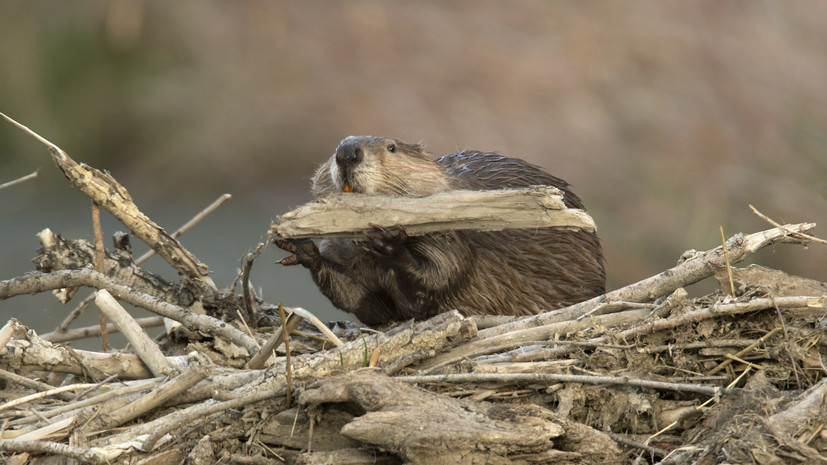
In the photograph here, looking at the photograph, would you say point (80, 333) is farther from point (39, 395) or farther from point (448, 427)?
point (448, 427)

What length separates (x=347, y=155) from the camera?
2375 mm

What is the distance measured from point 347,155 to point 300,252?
0.37 meters

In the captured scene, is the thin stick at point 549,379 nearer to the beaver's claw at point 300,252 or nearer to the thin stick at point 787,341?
the thin stick at point 787,341

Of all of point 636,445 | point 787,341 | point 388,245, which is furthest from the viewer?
point 388,245

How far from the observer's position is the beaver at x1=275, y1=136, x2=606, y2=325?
2.45 m

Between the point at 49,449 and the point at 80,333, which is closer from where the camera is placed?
the point at 49,449

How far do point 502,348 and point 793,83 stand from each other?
512 cm

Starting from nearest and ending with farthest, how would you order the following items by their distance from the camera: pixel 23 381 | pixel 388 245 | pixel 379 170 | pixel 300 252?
1. pixel 23 381
2. pixel 388 245
3. pixel 379 170
4. pixel 300 252

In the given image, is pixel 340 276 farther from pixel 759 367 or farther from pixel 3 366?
pixel 759 367

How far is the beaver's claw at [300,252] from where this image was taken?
2.58 metres

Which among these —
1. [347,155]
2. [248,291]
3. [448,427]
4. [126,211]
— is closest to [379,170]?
[347,155]

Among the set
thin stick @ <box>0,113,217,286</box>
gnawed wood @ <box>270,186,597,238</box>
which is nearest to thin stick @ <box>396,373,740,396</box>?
gnawed wood @ <box>270,186,597,238</box>

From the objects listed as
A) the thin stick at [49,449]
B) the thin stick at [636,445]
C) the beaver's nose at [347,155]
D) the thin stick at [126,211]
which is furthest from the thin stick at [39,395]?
the thin stick at [636,445]

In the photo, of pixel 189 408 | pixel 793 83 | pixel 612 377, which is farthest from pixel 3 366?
pixel 793 83
